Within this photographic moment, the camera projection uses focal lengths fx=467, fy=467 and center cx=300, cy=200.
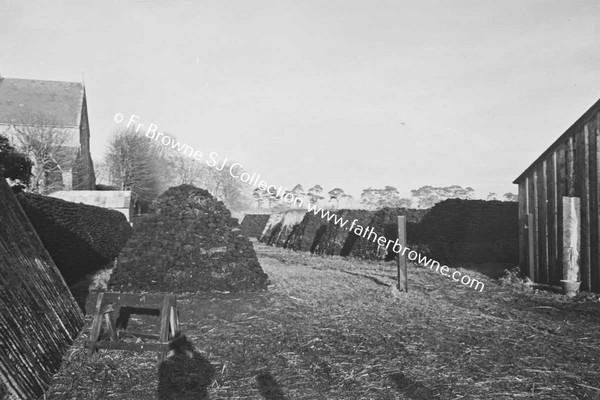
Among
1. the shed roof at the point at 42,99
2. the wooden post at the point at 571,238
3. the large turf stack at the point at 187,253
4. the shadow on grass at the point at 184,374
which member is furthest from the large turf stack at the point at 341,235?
the shed roof at the point at 42,99

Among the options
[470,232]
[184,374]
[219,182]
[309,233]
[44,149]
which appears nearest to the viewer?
[184,374]

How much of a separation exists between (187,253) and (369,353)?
271 inches

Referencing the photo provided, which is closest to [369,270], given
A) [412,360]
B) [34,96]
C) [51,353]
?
[412,360]

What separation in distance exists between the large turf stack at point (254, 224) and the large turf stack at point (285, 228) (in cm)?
850

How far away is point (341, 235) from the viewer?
2356 centimetres

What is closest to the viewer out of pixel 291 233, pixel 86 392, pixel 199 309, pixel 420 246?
pixel 86 392

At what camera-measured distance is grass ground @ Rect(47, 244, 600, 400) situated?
15.0 feet

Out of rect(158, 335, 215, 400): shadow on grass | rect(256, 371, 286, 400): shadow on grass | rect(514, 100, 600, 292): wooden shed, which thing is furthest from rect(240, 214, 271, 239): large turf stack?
rect(256, 371, 286, 400): shadow on grass

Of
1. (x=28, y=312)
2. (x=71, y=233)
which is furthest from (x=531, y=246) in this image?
(x=71, y=233)

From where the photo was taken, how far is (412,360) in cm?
545

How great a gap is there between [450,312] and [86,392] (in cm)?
607

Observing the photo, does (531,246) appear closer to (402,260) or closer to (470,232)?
(402,260)

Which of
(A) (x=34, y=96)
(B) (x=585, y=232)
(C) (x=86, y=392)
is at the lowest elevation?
(C) (x=86, y=392)

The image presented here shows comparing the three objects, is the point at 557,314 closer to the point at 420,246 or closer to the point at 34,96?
the point at 420,246
